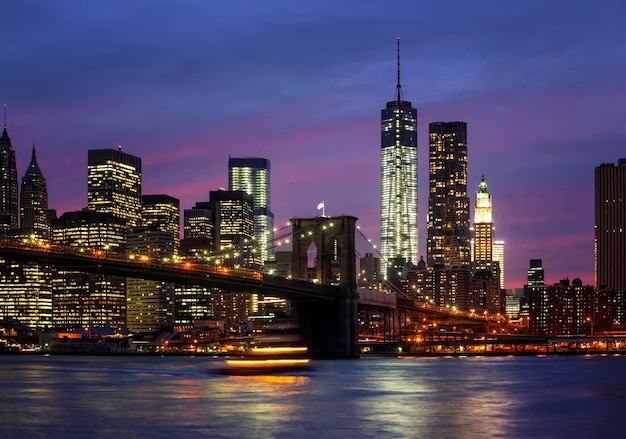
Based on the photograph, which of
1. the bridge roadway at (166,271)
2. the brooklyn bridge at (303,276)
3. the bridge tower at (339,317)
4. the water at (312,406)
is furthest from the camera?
the bridge tower at (339,317)

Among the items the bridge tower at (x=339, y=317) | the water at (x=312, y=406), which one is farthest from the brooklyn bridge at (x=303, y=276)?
the water at (x=312, y=406)

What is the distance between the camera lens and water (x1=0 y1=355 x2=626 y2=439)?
127ft

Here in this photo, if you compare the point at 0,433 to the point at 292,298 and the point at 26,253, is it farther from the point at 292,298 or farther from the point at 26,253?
the point at 292,298

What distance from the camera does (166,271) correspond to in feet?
292

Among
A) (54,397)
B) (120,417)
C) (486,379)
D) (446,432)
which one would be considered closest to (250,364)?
(486,379)

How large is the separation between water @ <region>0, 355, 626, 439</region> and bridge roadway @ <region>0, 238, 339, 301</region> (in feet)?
35.1

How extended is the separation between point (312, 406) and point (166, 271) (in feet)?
143

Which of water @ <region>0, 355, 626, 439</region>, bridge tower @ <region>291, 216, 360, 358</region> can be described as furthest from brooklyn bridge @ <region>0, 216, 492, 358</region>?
water @ <region>0, 355, 626, 439</region>

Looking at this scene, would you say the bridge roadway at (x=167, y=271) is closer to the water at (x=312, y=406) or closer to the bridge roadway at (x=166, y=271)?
the bridge roadway at (x=166, y=271)

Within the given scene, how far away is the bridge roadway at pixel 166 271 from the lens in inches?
3182

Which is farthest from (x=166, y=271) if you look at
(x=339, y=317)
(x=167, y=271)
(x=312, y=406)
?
(x=312, y=406)

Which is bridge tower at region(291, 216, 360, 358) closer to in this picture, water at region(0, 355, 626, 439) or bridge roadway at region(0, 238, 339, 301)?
bridge roadway at region(0, 238, 339, 301)

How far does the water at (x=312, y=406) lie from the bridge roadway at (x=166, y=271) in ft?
35.1

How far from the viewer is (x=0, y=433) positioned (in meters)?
37.4
